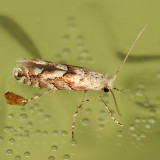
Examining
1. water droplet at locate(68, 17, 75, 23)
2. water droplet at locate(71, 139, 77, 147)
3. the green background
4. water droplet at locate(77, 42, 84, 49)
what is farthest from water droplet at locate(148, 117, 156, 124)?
water droplet at locate(68, 17, 75, 23)

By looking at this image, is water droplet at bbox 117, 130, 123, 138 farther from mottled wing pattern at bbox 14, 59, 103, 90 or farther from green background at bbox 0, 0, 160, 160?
mottled wing pattern at bbox 14, 59, 103, 90

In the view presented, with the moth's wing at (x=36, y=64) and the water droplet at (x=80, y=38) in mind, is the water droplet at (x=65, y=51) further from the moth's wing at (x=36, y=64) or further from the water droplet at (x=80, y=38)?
the moth's wing at (x=36, y=64)

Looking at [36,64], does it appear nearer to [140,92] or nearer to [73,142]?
[73,142]

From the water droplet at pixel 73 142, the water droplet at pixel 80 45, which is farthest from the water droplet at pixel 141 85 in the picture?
the water droplet at pixel 73 142

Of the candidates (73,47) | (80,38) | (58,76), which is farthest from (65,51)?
(58,76)

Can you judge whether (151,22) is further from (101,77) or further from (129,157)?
(129,157)

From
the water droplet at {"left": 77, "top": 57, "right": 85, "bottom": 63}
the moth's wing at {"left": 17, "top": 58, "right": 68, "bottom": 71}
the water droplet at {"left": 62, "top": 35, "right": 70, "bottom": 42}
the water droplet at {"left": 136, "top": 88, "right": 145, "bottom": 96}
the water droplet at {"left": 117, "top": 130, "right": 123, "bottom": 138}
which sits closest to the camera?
the moth's wing at {"left": 17, "top": 58, "right": 68, "bottom": 71}
